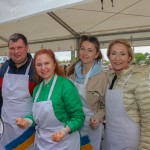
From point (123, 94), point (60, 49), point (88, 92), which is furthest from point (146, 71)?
point (60, 49)

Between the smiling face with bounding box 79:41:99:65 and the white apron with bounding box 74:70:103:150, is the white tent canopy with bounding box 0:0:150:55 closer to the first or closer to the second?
the smiling face with bounding box 79:41:99:65

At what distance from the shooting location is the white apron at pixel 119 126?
1.33 m

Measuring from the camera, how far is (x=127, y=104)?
1313mm

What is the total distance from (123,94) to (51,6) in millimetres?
602

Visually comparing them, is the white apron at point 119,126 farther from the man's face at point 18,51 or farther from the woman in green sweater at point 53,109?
the man's face at point 18,51

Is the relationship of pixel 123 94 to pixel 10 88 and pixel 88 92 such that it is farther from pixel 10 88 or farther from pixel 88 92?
pixel 10 88

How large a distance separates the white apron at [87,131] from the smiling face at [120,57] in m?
0.26

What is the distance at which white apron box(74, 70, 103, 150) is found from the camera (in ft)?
5.44

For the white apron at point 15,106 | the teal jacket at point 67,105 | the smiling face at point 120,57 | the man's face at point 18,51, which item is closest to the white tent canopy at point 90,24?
the man's face at point 18,51

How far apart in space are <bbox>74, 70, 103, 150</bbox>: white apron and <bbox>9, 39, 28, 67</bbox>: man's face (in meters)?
0.41

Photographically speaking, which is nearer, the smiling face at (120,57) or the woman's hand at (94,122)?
the smiling face at (120,57)

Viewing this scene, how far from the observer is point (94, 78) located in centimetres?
166

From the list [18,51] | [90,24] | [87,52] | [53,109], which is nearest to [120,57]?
[87,52]

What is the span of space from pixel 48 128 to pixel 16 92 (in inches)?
16.6
